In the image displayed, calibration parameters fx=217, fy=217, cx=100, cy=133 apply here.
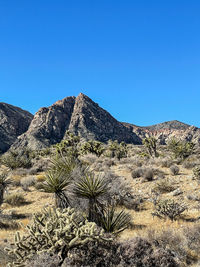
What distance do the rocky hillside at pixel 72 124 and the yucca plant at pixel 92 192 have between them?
89.7m

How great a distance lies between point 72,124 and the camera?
12138cm

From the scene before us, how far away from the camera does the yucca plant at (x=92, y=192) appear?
6927mm

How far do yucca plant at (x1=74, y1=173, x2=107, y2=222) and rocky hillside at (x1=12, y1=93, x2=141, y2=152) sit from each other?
89665 mm

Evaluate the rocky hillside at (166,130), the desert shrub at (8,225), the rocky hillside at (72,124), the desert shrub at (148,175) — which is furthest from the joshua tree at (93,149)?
the rocky hillside at (166,130)

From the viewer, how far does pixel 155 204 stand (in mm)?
11500

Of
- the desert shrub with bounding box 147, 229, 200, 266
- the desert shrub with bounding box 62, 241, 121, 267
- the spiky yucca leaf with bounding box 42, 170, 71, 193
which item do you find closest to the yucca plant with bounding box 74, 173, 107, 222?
the spiky yucca leaf with bounding box 42, 170, 71, 193

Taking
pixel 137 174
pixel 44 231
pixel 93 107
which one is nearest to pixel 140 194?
pixel 137 174

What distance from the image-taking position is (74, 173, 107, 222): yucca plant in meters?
6.93

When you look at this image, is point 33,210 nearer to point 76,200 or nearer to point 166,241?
point 76,200

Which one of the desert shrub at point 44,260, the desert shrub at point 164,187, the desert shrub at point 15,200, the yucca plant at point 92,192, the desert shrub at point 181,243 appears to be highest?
the desert shrub at point 164,187

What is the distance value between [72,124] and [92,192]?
115 metres

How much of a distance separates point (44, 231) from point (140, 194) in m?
9.83

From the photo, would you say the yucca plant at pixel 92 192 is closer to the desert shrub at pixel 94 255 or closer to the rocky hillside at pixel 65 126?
the desert shrub at pixel 94 255

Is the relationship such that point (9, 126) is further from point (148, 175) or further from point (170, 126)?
point (148, 175)
